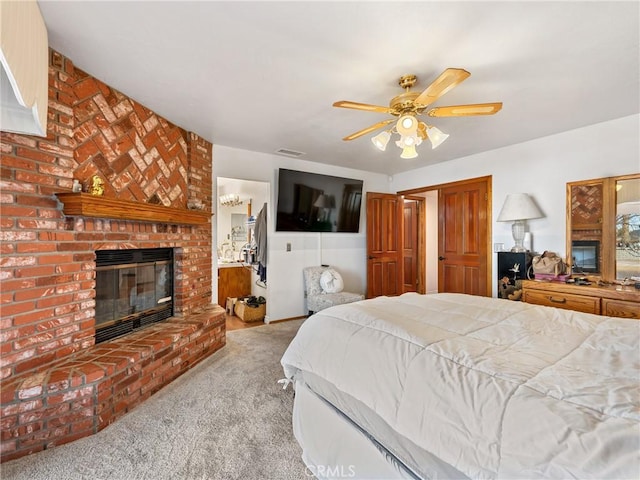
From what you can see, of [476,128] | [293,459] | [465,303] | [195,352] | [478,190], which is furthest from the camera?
[478,190]

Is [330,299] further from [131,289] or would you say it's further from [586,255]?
[586,255]

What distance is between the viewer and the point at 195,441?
174 cm

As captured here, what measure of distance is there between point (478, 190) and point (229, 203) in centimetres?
459

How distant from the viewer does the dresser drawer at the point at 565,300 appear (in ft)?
8.52

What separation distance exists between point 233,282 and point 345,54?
13.3ft

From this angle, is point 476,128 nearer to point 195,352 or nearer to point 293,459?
point 293,459

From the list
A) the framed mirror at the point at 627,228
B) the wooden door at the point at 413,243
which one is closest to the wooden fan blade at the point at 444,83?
the framed mirror at the point at 627,228

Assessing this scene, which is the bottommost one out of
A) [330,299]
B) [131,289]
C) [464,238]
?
[330,299]

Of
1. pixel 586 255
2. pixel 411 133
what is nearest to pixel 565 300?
pixel 586 255

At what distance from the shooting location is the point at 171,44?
1.74 m

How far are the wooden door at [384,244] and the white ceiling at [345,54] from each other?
2.15 meters

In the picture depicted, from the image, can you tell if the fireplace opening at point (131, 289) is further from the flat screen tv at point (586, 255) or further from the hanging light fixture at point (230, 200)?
the flat screen tv at point (586, 255)

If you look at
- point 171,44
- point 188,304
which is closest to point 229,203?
point 188,304

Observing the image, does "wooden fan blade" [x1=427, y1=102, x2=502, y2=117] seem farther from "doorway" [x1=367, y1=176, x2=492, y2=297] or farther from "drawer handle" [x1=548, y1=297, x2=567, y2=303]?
"doorway" [x1=367, y1=176, x2=492, y2=297]
